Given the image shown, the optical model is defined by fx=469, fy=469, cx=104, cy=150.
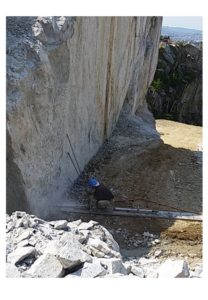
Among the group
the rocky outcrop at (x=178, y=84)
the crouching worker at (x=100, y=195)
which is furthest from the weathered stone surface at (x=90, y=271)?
the rocky outcrop at (x=178, y=84)

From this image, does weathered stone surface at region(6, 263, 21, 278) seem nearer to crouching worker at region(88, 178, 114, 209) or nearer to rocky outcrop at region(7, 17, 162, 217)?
rocky outcrop at region(7, 17, 162, 217)

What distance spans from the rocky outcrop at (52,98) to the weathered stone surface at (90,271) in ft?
7.81

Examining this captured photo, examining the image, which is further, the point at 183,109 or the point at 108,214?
the point at 183,109

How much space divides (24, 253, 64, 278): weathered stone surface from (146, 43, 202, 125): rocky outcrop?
24410 mm

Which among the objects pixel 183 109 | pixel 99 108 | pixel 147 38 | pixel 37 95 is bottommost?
pixel 183 109

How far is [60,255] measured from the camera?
4391 mm

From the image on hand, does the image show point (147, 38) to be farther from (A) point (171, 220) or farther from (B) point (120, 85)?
(A) point (171, 220)

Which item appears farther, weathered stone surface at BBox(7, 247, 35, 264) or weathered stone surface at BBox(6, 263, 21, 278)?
weathered stone surface at BBox(7, 247, 35, 264)

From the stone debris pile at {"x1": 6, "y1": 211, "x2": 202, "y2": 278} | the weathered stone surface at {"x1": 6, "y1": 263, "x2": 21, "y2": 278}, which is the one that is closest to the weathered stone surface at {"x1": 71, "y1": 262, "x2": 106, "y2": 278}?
the stone debris pile at {"x1": 6, "y1": 211, "x2": 202, "y2": 278}

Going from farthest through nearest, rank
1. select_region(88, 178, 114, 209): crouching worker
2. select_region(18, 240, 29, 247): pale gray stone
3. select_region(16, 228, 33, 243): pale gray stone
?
select_region(88, 178, 114, 209): crouching worker < select_region(16, 228, 33, 243): pale gray stone < select_region(18, 240, 29, 247): pale gray stone

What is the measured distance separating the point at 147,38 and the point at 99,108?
716 cm

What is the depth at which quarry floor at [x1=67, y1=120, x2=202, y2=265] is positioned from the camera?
765 cm

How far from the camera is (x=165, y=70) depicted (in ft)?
95.0

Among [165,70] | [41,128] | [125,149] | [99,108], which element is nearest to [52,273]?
[41,128]
